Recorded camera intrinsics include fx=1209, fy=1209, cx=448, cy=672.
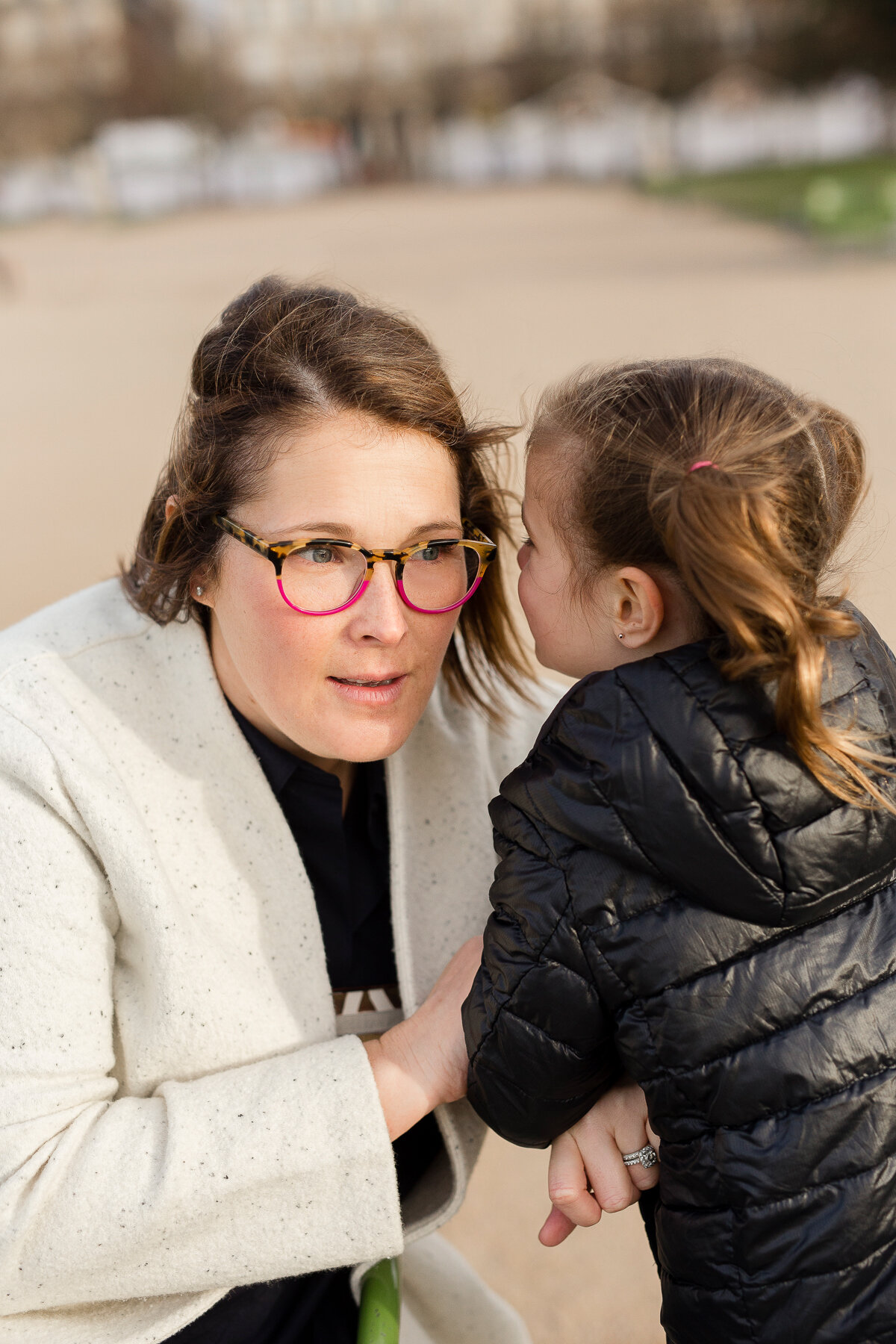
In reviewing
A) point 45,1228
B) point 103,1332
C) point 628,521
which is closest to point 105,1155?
point 45,1228

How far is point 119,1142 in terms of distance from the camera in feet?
4.91

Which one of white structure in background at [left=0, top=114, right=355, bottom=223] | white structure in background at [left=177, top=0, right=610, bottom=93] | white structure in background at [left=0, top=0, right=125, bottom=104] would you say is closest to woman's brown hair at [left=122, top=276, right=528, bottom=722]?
white structure in background at [left=0, top=114, right=355, bottom=223]

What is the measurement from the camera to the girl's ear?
162cm

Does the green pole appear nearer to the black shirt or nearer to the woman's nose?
the black shirt

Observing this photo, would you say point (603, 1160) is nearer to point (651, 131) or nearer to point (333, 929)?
point (333, 929)

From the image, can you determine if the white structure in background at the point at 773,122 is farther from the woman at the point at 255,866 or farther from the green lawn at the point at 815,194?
the woman at the point at 255,866

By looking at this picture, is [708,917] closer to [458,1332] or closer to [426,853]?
[426,853]

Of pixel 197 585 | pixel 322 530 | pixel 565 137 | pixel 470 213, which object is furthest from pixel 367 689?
pixel 565 137

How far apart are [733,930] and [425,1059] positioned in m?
0.46

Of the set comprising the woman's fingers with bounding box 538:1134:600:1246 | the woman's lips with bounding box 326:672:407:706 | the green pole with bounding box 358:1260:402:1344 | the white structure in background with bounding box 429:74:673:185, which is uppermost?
the woman's lips with bounding box 326:672:407:706

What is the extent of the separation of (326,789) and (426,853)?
0.20m

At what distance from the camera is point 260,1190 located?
1.50m

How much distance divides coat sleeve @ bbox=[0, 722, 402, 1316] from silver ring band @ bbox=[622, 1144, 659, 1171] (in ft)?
1.00

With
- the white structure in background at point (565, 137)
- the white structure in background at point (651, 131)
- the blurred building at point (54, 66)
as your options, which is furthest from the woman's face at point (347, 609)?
the blurred building at point (54, 66)
